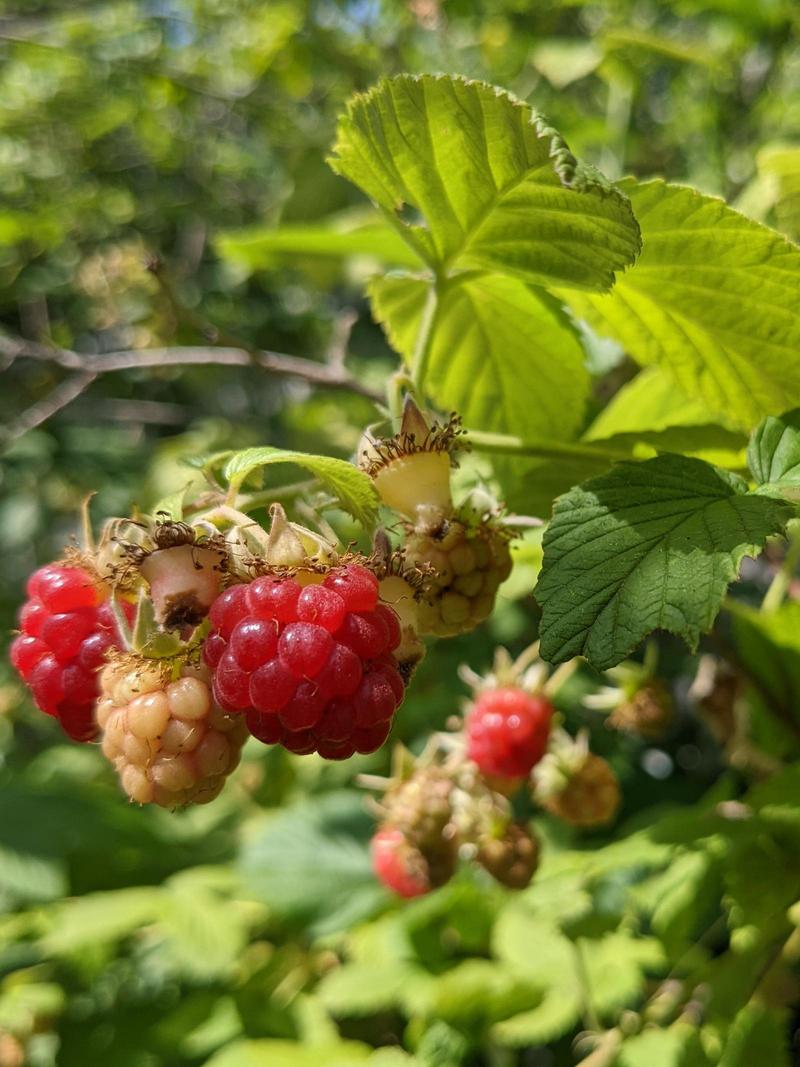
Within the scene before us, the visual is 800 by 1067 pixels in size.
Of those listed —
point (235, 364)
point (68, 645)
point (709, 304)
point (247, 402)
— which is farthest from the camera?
point (247, 402)

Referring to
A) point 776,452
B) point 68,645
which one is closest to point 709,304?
point 776,452

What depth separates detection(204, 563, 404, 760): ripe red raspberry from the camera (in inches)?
26.0

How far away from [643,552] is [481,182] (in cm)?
35

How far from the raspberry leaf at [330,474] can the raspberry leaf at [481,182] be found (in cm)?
26

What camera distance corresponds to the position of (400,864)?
1422 millimetres

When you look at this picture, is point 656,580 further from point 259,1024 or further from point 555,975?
point 259,1024

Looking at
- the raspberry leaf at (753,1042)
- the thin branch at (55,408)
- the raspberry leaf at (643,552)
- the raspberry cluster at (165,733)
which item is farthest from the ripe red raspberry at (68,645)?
the thin branch at (55,408)

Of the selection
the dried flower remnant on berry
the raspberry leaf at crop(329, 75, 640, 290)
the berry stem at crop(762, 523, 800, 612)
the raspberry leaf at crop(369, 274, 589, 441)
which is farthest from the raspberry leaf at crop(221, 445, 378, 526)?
the berry stem at crop(762, 523, 800, 612)

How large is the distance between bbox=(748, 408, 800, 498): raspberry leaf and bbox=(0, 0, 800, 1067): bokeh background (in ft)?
1.82

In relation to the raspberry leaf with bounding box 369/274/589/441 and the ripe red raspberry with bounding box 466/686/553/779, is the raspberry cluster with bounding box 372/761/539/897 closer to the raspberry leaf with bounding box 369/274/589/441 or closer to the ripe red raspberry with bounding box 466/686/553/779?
the ripe red raspberry with bounding box 466/686/553/779

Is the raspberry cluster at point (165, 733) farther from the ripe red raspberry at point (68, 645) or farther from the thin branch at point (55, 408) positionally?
the thin branch at point (55, 408)

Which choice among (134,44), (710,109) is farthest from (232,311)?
(710,109)

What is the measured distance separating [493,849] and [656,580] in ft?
2.41

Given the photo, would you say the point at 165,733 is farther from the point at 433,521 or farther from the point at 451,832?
the point at 451,832
